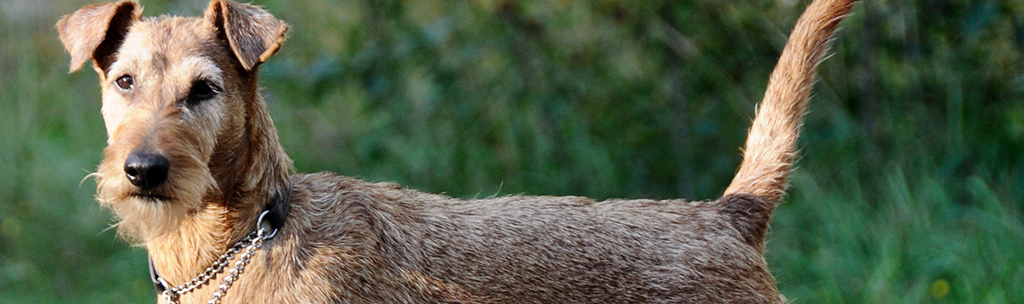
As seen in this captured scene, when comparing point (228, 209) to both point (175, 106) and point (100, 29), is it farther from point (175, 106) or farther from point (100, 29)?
point (100, 29)

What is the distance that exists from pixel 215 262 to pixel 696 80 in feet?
14.2

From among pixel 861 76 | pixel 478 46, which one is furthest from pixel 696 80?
pixel 478 46

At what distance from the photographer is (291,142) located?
23.8 ft

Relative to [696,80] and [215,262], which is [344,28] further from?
[215,262]

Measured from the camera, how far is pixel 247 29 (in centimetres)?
289

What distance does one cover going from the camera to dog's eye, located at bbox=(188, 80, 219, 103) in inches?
110

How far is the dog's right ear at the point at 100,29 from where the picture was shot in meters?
2.90

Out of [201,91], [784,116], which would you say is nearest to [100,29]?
[201,91]

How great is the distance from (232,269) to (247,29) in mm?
740

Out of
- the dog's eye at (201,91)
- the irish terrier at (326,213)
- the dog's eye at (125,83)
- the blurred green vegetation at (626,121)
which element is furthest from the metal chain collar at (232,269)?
the blurred green vegetation at (626,121)

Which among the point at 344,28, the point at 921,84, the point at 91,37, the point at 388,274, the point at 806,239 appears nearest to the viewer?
the point at 91,37

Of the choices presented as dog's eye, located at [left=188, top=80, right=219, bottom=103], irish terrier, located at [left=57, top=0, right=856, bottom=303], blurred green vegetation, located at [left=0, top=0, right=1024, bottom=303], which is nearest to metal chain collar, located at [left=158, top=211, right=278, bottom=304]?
irish terrier, located at [left=57, top=0, right=856, bottom=303]

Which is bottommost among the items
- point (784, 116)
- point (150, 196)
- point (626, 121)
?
point (626, 121)

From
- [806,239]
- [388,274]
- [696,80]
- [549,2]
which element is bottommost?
[806,239]
